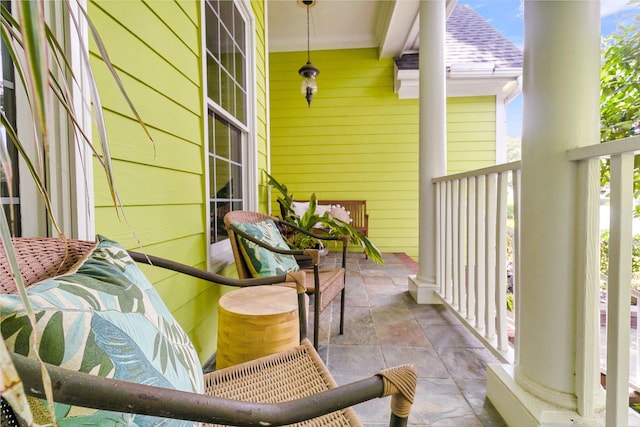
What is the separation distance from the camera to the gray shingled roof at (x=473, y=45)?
4.66 meters

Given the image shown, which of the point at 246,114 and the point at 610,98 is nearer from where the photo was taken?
the point at 610,98

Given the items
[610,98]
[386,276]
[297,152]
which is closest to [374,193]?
[297,152]

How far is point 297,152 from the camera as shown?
17.2ft

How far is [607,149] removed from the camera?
0.89 m

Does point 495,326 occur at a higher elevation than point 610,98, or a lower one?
lower

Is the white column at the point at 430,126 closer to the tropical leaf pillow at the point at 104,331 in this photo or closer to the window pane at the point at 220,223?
the window pane at the point at 220,223

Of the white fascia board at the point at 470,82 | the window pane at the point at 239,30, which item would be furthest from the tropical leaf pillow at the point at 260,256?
the white fascia board at the point at 470,82

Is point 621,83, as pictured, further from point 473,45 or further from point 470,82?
point 473,45

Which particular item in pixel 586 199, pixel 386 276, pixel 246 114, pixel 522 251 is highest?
pixel 246 114

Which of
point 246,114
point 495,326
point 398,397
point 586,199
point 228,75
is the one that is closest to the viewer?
point 398,397

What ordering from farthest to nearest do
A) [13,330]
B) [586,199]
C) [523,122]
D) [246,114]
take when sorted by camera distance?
[246,114], [523,122], [586,199], [13,330]

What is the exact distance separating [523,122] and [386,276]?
102 inches

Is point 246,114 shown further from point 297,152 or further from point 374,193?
point 374,193

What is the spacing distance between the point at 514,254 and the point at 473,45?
16.1 feet
